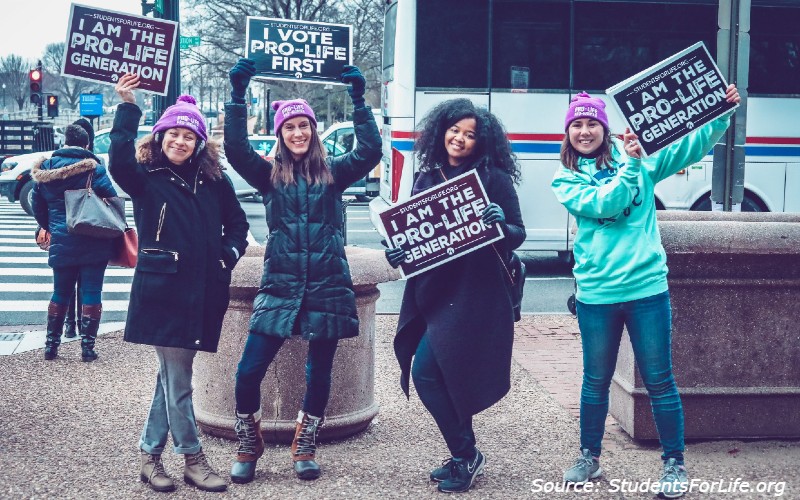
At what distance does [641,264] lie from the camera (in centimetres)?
445

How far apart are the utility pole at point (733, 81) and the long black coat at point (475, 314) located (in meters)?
2.28

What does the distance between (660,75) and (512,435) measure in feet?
6.92

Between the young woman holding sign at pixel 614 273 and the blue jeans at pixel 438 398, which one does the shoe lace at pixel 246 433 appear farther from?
the young woman holding sign at pixel 614 273

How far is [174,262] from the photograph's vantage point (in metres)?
4.55

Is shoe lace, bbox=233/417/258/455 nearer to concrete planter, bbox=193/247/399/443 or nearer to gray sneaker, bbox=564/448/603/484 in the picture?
concrete planter, bbox=193/247/399/443

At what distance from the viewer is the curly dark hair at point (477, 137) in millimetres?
4590

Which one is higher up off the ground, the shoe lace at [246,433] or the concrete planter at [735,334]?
the concrete planter at [735,334]

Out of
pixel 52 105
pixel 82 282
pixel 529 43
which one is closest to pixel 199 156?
pixel 82 282

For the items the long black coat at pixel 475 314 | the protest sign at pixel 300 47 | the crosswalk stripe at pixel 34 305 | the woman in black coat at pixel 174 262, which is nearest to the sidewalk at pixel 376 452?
the woman in black coat at pixel 174 262

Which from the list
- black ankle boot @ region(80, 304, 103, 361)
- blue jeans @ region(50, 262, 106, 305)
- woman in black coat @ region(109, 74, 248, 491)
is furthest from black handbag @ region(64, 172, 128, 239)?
woman in black coat @ region(109, 74, 248, 491)

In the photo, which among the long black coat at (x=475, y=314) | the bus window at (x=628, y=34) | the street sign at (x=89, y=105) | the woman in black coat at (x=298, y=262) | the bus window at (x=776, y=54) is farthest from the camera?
the street sign at (x=89, y=105)

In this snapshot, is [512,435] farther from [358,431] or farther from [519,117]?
[519,117]

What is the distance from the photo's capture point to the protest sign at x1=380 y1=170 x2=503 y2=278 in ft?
14.9

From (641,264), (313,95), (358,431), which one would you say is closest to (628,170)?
(641,264)
